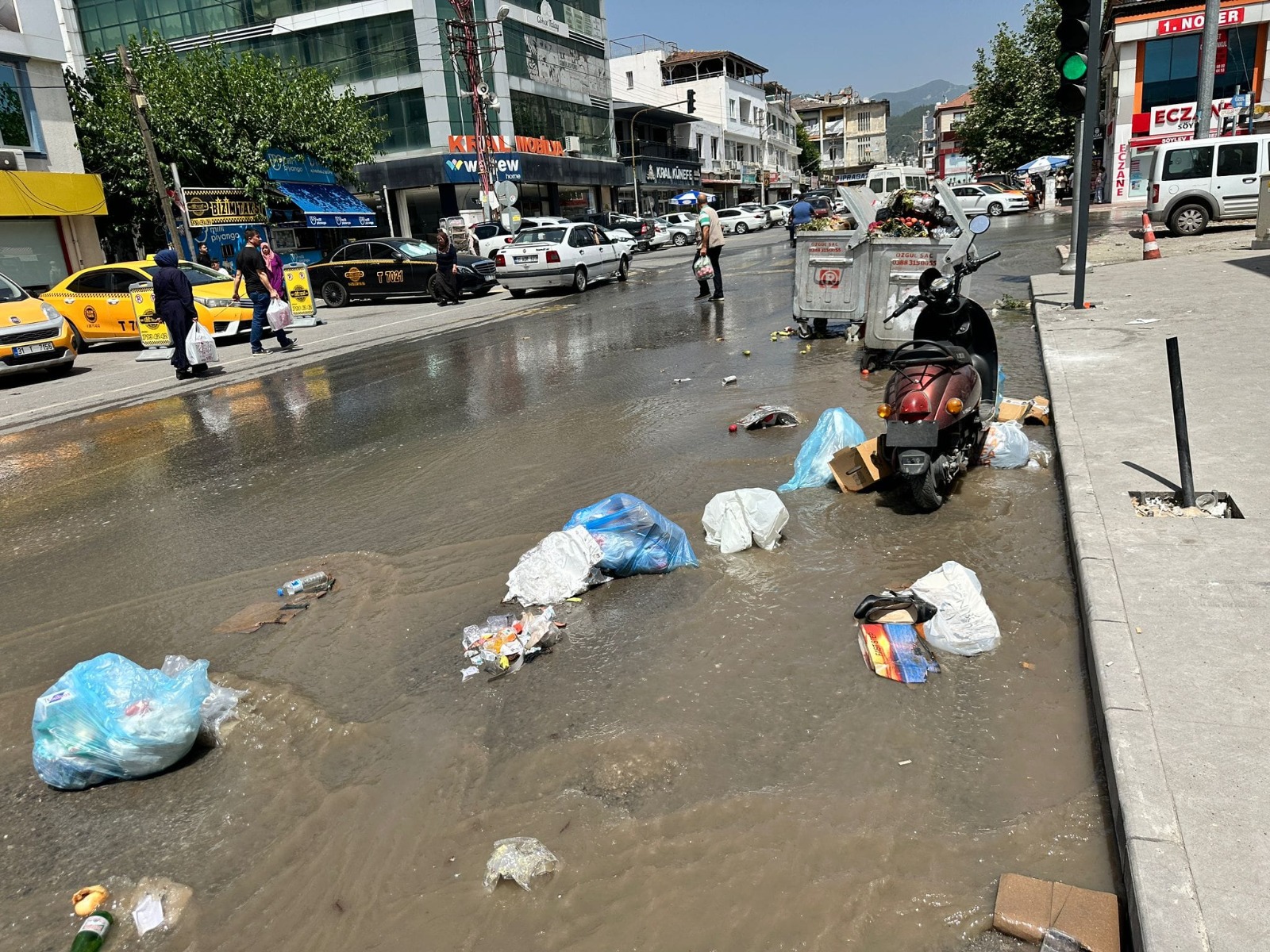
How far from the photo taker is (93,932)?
2.53m

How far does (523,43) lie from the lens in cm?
4250

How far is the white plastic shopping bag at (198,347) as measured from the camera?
12.3 meters

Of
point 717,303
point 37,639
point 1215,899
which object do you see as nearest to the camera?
point 1215,899

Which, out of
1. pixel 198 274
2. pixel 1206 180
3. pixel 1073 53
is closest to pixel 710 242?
pixel 1073 53

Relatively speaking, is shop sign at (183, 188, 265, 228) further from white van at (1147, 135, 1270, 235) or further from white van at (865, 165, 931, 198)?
white van at (1147, 135, 1270, 235)

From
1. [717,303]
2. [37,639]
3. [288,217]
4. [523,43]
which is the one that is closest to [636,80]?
[523,43]

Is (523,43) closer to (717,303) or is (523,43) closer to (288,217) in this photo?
(288,217)

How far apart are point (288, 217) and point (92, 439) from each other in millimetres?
24036

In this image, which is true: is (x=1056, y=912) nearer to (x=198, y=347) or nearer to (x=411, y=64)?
(x=198, y=347)

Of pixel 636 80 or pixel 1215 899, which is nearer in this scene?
pixel 1215 899

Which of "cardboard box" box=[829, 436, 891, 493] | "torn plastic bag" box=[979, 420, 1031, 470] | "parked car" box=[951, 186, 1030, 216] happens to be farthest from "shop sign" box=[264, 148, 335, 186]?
"torn plastic bag" box=[979, 420, 1031, 470]

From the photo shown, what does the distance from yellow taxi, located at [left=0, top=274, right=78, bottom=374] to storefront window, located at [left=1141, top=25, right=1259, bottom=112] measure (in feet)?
140

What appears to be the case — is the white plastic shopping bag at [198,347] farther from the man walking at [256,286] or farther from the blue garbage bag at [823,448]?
the blue garbage bag at [823,448]

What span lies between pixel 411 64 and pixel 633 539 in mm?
39760
